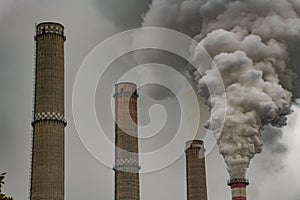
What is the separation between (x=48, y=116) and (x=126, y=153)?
13.9m

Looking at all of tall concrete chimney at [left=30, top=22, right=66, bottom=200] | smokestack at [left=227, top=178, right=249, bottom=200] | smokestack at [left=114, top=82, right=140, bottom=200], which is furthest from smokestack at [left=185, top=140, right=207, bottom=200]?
smokestack at [left=227, top=178, right=249, bottom=200]

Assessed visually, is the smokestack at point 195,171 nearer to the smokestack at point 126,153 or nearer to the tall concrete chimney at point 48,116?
the smokestack at point 126,153

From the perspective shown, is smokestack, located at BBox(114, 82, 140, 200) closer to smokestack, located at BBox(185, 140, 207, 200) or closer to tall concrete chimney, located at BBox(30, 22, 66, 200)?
smokestack, located at BBox(185, 140, 207, 200)

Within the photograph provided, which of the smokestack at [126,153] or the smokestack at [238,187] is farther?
the smokestack at [126,153]

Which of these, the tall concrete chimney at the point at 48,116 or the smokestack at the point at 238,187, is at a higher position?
the tall concrete chimney at the point at 48,116

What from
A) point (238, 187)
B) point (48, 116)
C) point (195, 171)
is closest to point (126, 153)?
point (195, 171)

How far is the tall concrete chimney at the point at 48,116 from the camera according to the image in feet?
217

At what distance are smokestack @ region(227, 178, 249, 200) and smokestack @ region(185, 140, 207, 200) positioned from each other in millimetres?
28653

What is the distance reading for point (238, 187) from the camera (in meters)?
53.8

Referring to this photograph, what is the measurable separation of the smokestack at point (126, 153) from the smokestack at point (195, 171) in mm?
9121

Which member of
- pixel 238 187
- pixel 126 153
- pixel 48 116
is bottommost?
pixel 238 187

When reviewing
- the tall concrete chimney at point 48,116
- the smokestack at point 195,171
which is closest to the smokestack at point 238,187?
the tall concrete chimney at point 48,116

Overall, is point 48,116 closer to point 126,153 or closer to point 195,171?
point 126,153

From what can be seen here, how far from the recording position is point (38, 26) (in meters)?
71.8
